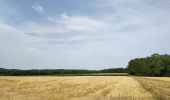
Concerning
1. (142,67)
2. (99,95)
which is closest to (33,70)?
(142,67)

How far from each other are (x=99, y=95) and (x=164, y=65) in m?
78.3

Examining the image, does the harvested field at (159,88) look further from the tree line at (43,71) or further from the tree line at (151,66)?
the tree line at (43,71)

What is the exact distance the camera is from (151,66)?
10975 centimetres

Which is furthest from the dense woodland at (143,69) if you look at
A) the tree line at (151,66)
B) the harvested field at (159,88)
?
the harvested field at (159,88)

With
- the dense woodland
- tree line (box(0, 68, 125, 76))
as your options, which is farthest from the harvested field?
tree line (box(0, 68, 125, 76))

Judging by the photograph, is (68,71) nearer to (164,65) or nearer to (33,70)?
(33,70)

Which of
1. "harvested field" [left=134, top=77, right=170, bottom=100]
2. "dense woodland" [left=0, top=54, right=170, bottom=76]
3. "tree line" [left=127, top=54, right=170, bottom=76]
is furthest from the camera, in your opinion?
"tree line" [left=127, top=54, right=170, bottom=76]

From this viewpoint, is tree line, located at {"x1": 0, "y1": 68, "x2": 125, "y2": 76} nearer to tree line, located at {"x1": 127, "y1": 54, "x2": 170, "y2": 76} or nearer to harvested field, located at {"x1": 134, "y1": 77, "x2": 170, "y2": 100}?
tree line, located at {"x1": 127, "y1": 54, "x2": 170, "y2": 76}

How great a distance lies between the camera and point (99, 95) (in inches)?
1200

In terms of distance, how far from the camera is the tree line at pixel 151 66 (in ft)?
344

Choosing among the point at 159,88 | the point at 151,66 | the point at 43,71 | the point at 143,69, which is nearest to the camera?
the point at 159,88

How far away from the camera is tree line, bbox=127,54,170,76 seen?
105 m

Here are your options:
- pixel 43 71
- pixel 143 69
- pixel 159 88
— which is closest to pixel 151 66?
pixel 143 69

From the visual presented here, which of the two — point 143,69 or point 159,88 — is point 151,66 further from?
point 159,88
